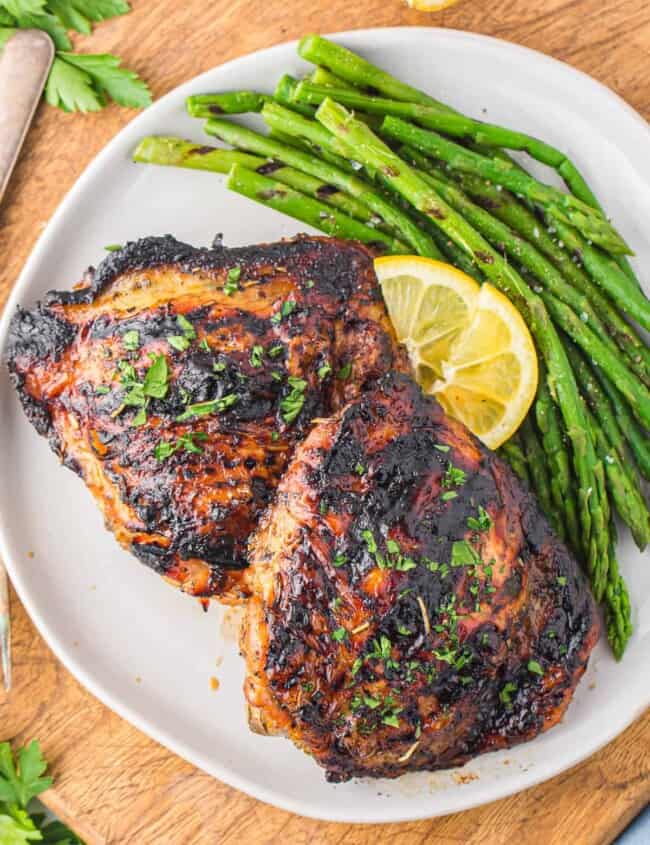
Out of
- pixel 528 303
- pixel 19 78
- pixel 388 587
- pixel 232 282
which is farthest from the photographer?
pixel 19 78

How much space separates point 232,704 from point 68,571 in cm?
98

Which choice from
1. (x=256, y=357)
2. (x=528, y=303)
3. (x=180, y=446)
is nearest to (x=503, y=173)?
(x=528, y=303)

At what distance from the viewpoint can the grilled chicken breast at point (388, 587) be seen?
309cm

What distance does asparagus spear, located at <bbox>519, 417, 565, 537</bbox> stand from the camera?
3.87 metres

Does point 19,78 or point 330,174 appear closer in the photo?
point 330,174

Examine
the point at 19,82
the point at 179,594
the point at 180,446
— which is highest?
the point at 19,82

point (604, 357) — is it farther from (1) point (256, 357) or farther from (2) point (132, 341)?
(2) point (132, 341)

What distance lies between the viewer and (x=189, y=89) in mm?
4082

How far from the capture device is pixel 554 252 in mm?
3867

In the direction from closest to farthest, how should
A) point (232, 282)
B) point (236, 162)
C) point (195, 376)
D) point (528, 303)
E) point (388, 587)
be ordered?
point (388, 587), point (195, 376), point (232, 282), point (528, 303), point (236, 162)

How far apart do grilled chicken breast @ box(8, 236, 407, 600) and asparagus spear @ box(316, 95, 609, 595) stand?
0.49m

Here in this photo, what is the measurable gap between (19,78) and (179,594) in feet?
8.22

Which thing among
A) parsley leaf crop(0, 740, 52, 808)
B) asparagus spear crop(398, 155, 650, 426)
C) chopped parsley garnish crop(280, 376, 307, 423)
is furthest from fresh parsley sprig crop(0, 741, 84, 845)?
asparagus spear crop(398, 155, 650, 426)

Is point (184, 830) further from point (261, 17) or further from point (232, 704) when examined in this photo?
point (261, 17)
